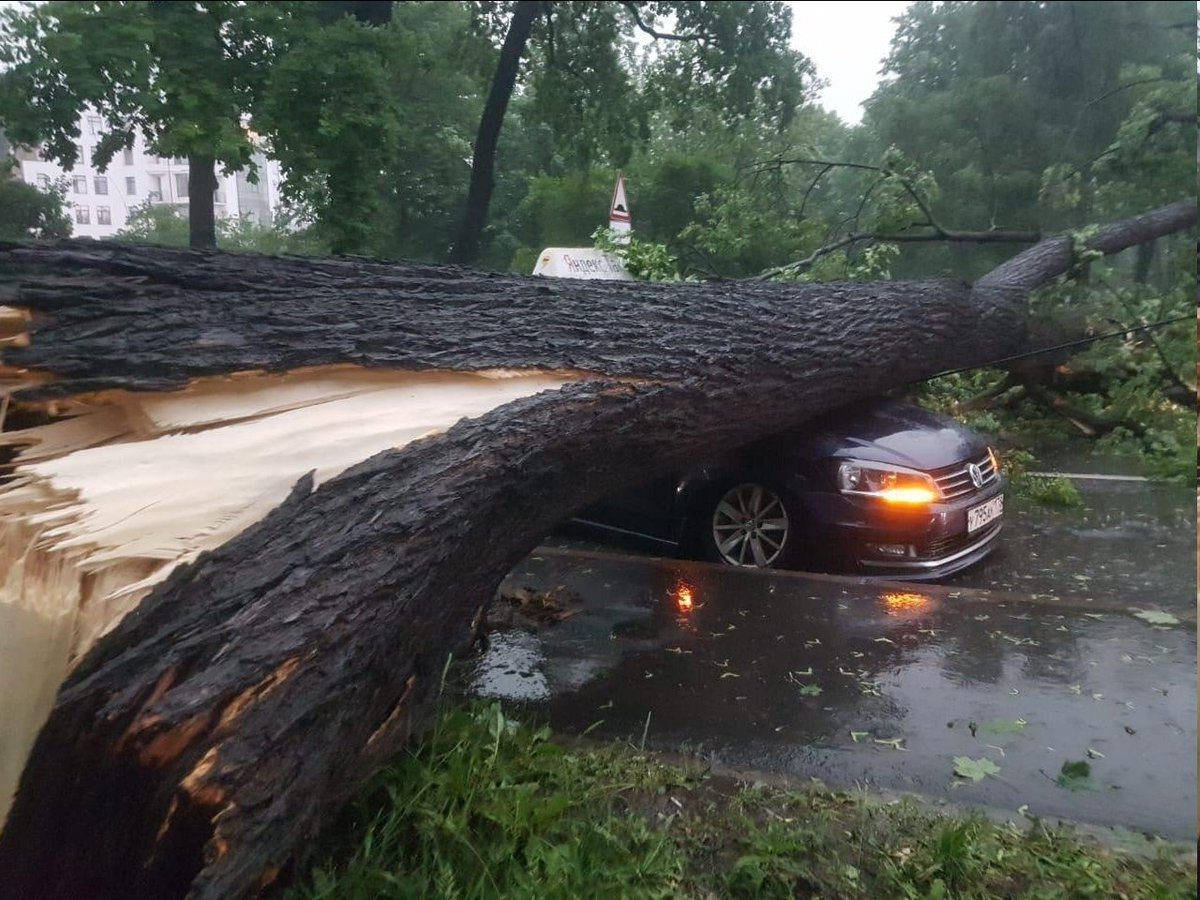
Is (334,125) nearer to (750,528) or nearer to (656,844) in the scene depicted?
(750,528)

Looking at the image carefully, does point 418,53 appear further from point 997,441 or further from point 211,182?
point 997,441

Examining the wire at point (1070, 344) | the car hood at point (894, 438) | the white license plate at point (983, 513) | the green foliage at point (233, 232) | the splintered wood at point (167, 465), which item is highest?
the green foliage at point (233, 232)

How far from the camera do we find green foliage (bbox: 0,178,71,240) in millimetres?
3660

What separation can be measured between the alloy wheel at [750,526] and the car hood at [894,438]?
0.39m

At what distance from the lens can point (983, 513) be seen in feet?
17.3

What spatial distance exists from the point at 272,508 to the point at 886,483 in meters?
3.46

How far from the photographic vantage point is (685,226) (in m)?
7.11

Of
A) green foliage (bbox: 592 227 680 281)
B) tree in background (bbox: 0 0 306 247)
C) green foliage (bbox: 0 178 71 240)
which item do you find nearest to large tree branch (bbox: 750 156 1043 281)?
green foliage (bbox: 592 227 680 281)

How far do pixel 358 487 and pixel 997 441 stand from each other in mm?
5876

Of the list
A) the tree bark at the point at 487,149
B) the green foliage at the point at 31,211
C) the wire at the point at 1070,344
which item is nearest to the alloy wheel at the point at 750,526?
the wire at the point at 1070,344

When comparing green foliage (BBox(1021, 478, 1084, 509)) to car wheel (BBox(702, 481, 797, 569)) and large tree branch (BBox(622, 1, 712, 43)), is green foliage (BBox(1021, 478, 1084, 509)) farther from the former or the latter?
large tree branch (BBox(622, 1, 712, 43))

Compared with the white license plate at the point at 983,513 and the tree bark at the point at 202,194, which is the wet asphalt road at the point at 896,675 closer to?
the white license plate at the point at 983,513

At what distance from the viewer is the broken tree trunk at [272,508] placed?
1.97 meters

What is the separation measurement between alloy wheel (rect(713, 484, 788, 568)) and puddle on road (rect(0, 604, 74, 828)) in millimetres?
3848
